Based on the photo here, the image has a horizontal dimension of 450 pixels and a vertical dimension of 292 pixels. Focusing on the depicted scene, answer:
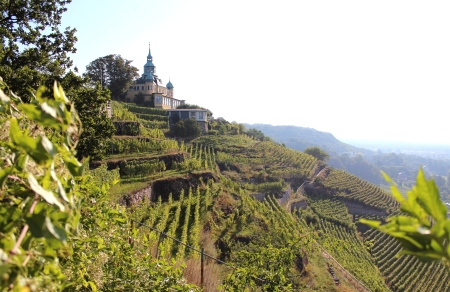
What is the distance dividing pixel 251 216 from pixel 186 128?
1758 centimetres

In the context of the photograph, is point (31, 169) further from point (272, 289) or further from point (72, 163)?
point (272, 289)

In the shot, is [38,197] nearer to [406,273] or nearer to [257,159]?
[406,273]

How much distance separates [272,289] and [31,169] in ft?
10.7

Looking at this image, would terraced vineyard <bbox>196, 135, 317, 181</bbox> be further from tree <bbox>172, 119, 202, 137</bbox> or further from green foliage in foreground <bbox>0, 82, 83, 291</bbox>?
green foliage in foreground <bbox>0, 82, 83, 291</bbox>

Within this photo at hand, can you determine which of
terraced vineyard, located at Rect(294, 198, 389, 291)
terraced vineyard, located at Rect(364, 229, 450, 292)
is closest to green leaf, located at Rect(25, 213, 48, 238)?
terraced vineyard, located at Rect(294, 198, 389, 291)

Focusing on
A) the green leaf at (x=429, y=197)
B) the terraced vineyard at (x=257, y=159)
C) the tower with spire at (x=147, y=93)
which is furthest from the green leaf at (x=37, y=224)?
the tower with spire at (x=147, y=93)

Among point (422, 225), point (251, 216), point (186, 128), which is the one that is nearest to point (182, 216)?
point (251, 216)

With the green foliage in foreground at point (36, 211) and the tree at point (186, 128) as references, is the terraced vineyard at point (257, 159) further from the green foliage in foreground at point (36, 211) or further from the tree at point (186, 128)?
the green foliage in foreground at point (36, 211)

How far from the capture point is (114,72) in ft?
108

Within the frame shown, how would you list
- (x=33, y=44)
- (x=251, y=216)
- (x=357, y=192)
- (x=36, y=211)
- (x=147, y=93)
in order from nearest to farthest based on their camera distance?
(x=36, y=211)
(x=33, y=44)
(x=251, y=216)
(x=357, y=192)
(x=147, y=93)

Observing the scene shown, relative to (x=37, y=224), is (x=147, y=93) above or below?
above

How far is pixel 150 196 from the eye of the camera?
51.5 feet

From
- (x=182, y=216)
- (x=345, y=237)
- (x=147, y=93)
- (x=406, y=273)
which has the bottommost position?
(x=406, y=273)

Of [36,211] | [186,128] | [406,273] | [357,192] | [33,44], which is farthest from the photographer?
[357,192]
